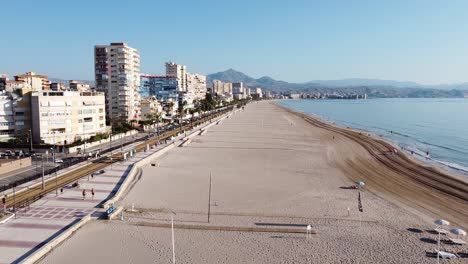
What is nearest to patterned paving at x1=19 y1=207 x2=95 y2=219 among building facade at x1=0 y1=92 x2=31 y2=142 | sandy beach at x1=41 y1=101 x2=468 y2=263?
sandy beach at x1=41 y1=101 x2=468 y2=263

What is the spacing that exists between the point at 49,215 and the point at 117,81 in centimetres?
5478

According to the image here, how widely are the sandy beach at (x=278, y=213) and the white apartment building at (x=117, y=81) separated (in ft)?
116

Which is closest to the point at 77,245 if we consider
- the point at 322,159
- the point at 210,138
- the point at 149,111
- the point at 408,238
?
the point at 408,238

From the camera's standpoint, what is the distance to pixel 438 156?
4378 centimetres

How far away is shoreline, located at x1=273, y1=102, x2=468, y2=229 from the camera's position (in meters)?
22.6

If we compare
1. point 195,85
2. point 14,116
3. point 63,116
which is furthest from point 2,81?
point 195,85

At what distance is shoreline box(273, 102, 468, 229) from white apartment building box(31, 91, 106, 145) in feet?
109

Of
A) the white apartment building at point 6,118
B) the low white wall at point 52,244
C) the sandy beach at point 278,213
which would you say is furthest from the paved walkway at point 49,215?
the white apartment building at point 6,118

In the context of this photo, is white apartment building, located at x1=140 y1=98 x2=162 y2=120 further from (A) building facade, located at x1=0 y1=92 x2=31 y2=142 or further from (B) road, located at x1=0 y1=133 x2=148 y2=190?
(B) road, located at x1=0 y1=133 x2=148 y2=190

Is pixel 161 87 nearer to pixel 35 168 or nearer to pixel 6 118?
pixel 6 118

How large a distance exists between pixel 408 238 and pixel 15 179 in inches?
1040

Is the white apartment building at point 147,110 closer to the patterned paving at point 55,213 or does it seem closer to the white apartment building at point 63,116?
the white apartment building at point 63,116

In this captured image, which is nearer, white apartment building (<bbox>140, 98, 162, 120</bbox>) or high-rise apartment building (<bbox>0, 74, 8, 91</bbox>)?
high-rise apartment building (<bbox>0, 74, 8, 91</bbox>)

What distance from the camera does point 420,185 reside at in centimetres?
2838
